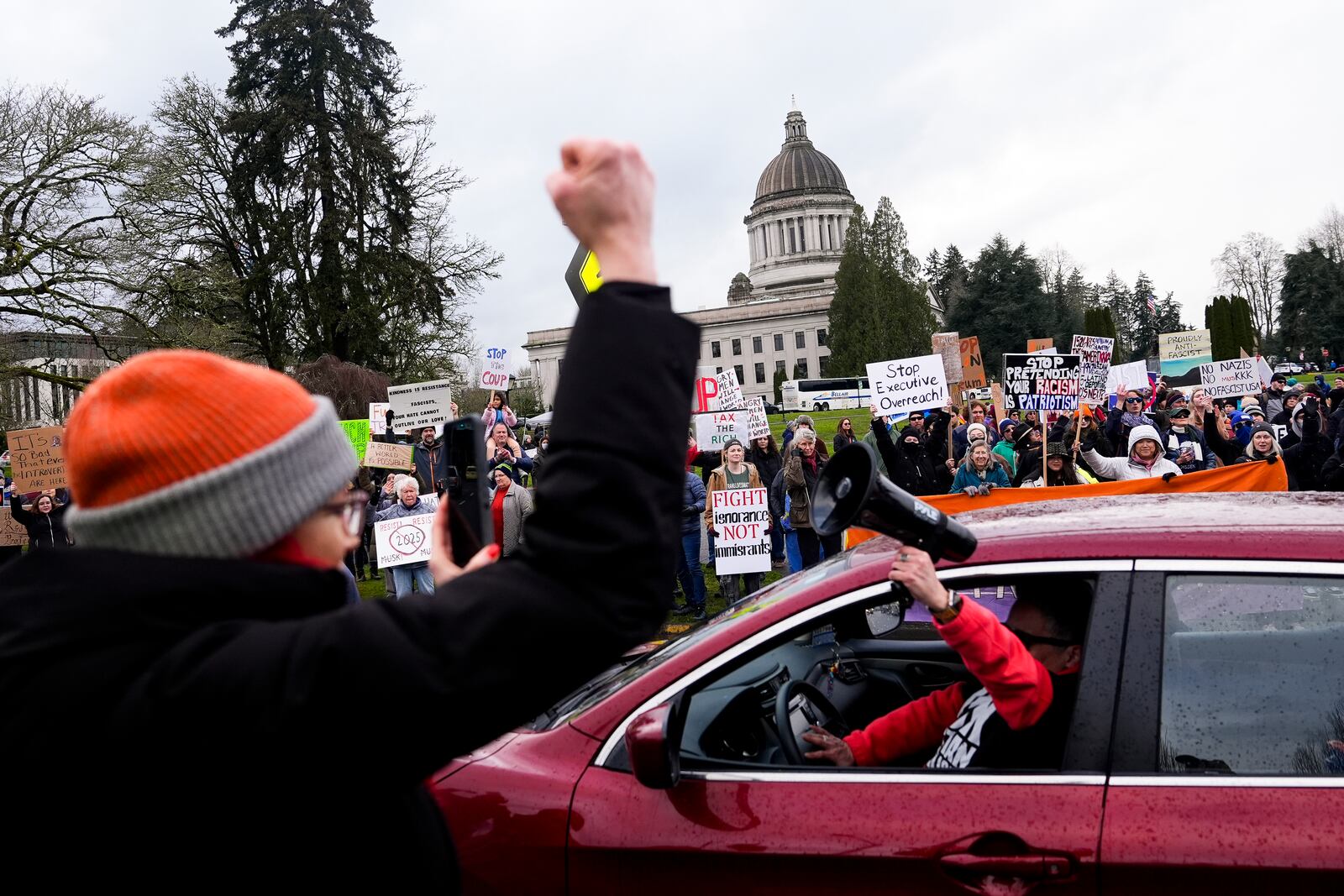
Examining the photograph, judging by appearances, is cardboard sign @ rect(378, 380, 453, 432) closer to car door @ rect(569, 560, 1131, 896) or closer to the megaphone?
car door @ rect(569, 560, 1131, 896)

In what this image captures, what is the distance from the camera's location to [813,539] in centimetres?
1207

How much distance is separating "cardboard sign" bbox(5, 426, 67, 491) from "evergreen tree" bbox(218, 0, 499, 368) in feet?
61.3

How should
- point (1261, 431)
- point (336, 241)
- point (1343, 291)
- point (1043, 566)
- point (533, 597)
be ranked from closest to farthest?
point (533, 597)
point (1043, 566)
point (1261, 431)
point (336, 241)
point (1343, 291)

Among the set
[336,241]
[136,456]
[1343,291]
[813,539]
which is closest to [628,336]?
[136,456]

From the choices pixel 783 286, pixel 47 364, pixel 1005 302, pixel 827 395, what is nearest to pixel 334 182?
pixel 47 364

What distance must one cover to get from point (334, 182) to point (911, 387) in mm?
24862

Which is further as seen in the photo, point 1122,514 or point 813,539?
point 813,539

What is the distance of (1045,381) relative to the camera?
12922mm

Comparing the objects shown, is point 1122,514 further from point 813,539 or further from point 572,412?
point 813,539

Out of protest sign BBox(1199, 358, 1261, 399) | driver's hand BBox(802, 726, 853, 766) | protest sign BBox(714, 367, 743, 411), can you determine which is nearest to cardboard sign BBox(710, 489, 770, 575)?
protest sign BBox(714, 367, 743, 411)

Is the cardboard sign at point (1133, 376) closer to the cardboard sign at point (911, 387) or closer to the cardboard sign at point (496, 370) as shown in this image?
the cardboard sign at point (911, 387)

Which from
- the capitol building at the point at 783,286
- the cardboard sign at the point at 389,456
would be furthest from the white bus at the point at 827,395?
the cardboard sign at the point at 389,456

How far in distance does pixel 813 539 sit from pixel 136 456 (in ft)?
37.0

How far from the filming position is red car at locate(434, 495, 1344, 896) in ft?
7.23
